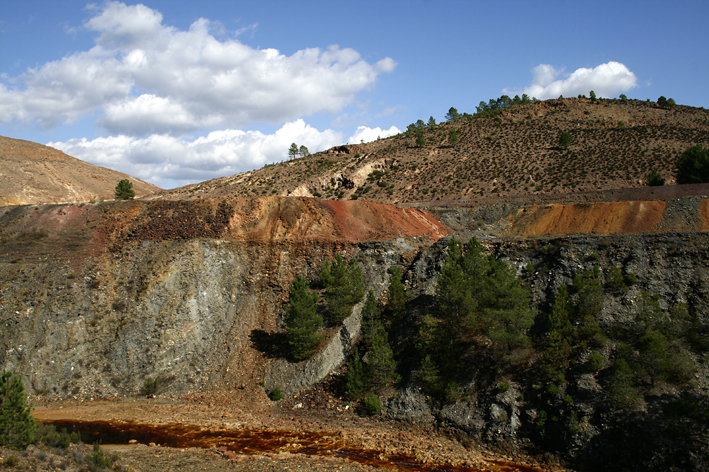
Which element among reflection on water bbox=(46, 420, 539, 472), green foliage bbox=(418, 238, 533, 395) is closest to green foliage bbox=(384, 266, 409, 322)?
green foliage bbox=(418, 238, 533, 395)

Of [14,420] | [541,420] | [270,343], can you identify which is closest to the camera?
[14,420]

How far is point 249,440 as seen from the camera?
20.5 meters

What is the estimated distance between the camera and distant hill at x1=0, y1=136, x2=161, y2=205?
2741 inches

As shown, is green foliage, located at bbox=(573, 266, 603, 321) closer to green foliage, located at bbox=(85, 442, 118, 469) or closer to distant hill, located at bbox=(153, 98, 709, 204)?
green foliage, located at bbox=(85, 442, 118, 469)

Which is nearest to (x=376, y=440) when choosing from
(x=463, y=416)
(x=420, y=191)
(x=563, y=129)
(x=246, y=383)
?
(x=463, y=416)

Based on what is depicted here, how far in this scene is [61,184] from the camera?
79312mm

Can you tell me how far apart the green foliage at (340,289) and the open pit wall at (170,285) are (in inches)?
41.1

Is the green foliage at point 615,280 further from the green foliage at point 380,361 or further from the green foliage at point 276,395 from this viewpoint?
the green foliage at point 276,395

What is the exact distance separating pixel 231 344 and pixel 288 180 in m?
53.1

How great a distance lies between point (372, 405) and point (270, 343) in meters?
9.34

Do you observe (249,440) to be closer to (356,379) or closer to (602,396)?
(356,379)

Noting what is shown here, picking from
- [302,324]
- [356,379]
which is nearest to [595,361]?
[356,379]

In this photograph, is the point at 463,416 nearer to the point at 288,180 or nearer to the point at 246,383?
the point at 246,383

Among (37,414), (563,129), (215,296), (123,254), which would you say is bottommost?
(37,414)
